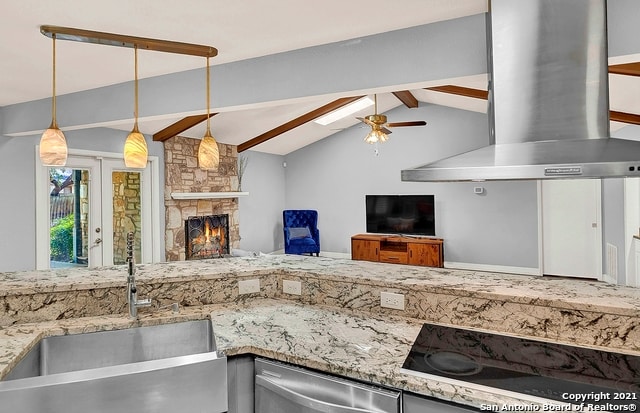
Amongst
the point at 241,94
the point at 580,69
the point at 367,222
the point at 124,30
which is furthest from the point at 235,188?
the point at 580,69

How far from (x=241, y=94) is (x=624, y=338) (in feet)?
8.28

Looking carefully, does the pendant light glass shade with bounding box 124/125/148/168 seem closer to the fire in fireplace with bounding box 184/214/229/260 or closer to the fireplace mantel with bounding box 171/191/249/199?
the fireplace mantel with bounding box 171/191/249/199

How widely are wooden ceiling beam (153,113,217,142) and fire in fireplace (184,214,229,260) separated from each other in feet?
4.26

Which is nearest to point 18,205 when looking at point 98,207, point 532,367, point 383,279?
point 98,207

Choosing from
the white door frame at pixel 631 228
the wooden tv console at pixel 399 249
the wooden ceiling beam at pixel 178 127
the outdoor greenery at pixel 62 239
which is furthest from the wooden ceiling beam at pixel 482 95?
the outdoor greenery at pixel 62 239

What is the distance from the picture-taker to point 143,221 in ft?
17.6

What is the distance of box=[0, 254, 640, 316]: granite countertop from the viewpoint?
1584 millimetres

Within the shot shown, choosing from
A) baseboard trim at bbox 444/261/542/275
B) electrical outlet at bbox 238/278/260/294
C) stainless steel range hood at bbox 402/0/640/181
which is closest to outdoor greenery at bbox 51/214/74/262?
electrical outlet at bbox 238/278/260/294

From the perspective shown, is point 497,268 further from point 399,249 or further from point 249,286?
point 249,286

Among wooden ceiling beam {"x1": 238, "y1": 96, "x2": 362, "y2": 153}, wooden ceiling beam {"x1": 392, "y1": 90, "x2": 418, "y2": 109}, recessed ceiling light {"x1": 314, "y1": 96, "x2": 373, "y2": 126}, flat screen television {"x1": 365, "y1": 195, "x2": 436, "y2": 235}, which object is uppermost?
wooden ceiling beam {"x1": 392, "y1": 90, "x2": 418, "y2": 109}

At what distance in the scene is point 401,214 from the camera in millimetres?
7273

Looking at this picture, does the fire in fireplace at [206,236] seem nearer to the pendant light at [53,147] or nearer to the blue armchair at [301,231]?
the blue armchair at [301,231]

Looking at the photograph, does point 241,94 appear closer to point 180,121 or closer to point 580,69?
point 580,69

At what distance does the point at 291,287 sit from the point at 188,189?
4.24 m
